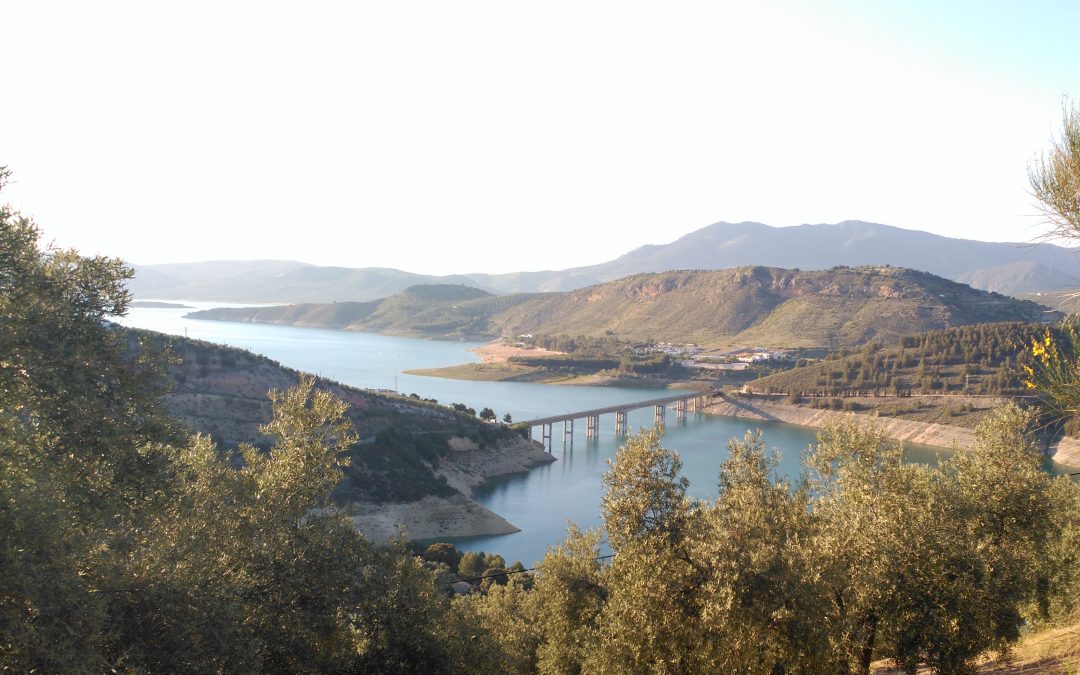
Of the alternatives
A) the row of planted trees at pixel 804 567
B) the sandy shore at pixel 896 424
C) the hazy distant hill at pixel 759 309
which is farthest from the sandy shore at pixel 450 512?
the hazy distant hill at pixel 759 309

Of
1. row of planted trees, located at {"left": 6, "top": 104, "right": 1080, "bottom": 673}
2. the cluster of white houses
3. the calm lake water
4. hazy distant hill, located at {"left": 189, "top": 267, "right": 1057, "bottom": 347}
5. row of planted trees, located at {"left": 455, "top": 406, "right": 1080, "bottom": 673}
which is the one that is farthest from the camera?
hazy distant hill, located at {"left": 189, "top": 267, "right": 1057, "bottom": 347}

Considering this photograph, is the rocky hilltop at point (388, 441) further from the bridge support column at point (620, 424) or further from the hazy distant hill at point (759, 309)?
the hazy distant hill at point (759, 309)

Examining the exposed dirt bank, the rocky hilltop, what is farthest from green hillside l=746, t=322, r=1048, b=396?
the rocky hilltop

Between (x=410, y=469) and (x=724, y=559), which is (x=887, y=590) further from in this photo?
(x=410, y=469)

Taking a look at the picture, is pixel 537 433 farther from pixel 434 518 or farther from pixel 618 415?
pixel 434 518

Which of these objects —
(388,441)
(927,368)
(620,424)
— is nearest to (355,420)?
(388,441)

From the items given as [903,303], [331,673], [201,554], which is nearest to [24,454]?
[201,554]

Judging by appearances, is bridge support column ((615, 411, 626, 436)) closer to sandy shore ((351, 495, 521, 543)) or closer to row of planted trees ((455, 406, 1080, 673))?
sandy shore ((351, 495, 521, 543))
